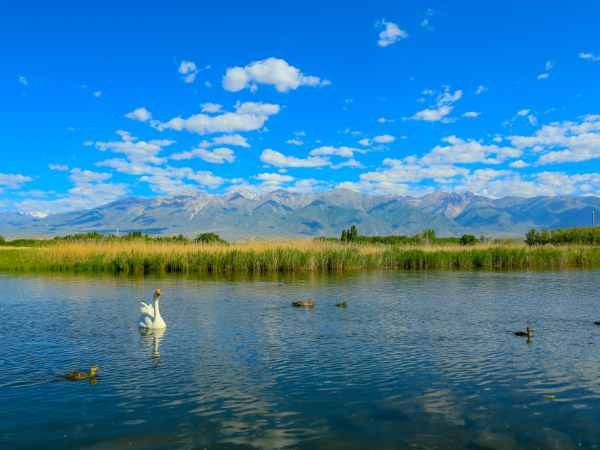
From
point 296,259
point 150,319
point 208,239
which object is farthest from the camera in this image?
point 208,239

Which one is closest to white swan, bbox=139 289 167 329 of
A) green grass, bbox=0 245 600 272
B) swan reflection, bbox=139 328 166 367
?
swan reflection, bbox=139 328 166 367

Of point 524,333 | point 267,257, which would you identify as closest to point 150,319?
point 524,333

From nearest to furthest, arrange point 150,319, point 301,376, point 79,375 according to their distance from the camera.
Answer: point 79,375
point 301,376
point 150,319

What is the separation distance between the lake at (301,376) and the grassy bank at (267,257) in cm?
1890

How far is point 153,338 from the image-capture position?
13.2m

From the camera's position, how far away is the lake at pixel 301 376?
23.4 feet

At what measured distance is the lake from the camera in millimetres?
7123

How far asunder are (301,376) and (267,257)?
29.5 metres

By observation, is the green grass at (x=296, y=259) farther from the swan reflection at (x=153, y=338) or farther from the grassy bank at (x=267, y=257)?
the swan reflection at (x=153, y=338)

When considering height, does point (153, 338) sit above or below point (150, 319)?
A: below

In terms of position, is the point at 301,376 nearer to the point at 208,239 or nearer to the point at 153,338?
the point at 153,338

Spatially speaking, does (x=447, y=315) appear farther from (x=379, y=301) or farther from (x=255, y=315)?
(x=255, y=315)

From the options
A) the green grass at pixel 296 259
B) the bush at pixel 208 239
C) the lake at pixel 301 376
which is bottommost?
the lake at pixel 301 376

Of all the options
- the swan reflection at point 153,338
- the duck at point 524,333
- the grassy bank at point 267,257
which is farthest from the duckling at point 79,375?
the grassy bank at point 267,257
